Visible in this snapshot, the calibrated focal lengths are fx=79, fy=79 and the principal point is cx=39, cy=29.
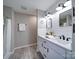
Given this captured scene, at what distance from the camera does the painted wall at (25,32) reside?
5.34 metres

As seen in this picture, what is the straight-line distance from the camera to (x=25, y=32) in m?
5.78

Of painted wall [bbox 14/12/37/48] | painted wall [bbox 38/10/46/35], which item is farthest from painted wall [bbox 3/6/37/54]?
painted wall [bbox 38/10/46/35]

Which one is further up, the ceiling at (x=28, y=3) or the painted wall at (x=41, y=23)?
the ceiling at (x=28, y=3)

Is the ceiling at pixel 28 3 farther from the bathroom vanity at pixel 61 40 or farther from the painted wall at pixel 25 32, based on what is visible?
the painted wall at pixel 25 32

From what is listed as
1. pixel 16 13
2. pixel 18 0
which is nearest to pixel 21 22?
pixel 16 13

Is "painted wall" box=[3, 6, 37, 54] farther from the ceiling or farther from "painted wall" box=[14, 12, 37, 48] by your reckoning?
the ceiling

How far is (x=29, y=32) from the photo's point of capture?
6.03 m

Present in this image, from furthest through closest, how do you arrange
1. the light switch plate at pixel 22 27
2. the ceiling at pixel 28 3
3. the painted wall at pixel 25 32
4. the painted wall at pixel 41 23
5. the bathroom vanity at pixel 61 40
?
1. the light switch plate at pixel 22 27
2. the painted wall at pixel 25 32
3. the painted wall at pixel 41 23
4. the ceiling at pixel 28 3
5. the bathroom vanity at pixel 61 40

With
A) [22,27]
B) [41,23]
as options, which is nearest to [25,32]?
[22,27]

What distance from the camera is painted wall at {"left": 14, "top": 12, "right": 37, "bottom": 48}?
534 cm

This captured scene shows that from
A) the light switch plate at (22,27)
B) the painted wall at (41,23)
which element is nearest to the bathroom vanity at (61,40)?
the painted wall at (41,23)

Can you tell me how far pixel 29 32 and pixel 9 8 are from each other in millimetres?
2472

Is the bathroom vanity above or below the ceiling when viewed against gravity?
below
